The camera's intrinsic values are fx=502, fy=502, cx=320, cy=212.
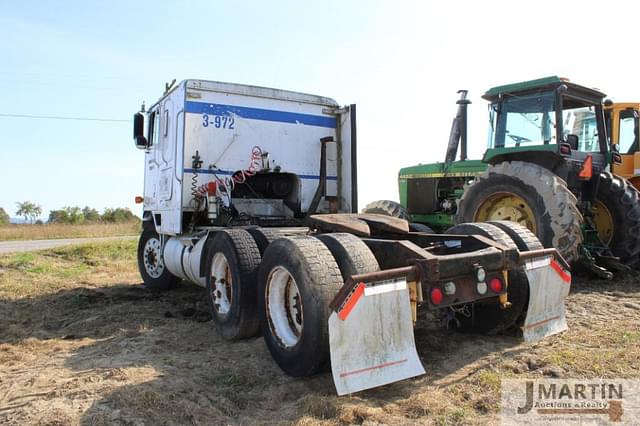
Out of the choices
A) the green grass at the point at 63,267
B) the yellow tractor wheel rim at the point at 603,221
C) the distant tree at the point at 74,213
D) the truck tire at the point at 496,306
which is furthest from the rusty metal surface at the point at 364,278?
the distant tree at the point at 74,213

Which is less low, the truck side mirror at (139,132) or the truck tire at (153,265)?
the truck side mirror at (139,132)

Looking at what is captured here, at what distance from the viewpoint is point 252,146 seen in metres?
7.36

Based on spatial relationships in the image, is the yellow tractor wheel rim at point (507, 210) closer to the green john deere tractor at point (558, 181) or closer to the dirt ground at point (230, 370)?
the green john deere tractor at point (558, 181)

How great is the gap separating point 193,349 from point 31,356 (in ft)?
5.05

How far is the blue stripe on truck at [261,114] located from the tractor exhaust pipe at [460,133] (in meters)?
3.27

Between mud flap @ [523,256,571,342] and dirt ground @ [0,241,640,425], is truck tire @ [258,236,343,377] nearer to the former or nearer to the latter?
dirt ground @ [0,241,640,425]

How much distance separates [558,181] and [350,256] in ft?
14.4

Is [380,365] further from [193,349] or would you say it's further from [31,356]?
[31,356]

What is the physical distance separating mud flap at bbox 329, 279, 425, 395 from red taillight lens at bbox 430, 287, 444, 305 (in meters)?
0.19

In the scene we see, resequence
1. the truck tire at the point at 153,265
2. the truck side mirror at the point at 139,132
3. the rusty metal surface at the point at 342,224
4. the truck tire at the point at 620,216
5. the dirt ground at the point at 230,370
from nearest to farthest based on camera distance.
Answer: the dirt ground at the point at 230,370
the rusty metal surface at the point at 342,224
the truck tire at the point at 620,216
the truck side mirror at the point at 139,132
the truck tire at the point at 153,265

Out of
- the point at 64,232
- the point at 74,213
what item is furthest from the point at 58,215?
the point at 64,232

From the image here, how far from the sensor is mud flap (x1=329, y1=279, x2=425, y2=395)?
10.6ft

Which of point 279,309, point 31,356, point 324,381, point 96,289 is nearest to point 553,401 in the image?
point 324,381

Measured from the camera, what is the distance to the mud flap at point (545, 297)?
426cm
